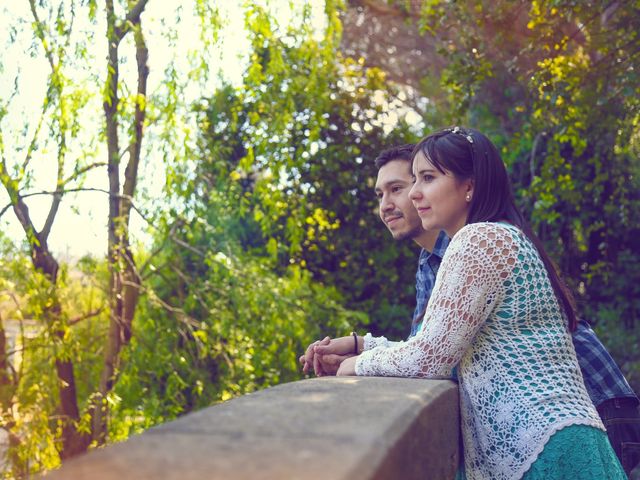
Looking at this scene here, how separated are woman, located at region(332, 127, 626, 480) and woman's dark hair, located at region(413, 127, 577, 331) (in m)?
0.08

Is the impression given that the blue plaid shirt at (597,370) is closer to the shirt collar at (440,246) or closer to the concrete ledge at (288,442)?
the shirt collar at (440,246)

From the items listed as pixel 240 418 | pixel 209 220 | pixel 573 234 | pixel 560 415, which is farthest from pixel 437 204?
pixel 573 234

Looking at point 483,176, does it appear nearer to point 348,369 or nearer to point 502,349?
point 502,349

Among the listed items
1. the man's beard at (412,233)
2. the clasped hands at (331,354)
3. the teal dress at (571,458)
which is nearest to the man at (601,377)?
the clasped hands at (331,354)

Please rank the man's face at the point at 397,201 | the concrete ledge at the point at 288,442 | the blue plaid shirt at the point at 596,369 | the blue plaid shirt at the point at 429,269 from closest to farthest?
the concrete ledge at the point at 288,442
the blue plaid shirt at the point at 596,369
the blue plaid shirt at the point at 429,269
the man's face at the point at 397,201

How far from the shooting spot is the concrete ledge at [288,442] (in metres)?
0.97

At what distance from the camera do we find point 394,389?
1.82 metres

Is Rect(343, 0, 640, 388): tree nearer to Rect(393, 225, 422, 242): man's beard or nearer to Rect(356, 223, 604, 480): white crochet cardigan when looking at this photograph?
Rect(393, 225, 422, 242): man's beard

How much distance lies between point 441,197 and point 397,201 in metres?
1.90

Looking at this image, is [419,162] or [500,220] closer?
[500,220]

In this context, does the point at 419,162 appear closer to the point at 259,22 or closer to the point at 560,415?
Result: the point at 560,415

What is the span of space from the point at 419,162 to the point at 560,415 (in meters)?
0.93

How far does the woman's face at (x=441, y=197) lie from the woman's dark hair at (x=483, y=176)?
0.08 feet

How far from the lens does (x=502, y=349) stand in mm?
2193
